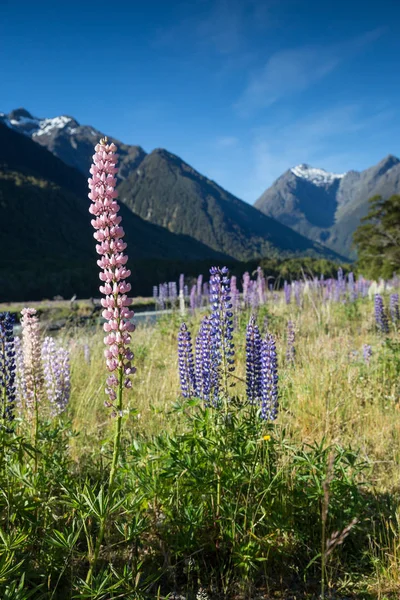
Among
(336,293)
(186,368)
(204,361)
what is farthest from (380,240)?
(204,361)

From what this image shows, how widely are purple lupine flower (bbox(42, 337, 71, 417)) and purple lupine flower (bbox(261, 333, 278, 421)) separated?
2223 mm

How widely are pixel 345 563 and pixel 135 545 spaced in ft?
4.28

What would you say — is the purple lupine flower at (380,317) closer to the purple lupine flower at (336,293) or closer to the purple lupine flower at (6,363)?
the purple lupine flower at (336,293)

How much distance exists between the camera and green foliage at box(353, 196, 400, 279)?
15891mm

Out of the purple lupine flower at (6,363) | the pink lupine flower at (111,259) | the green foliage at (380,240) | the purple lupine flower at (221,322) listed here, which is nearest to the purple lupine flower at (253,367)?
the purple lupine flower at (221,322)

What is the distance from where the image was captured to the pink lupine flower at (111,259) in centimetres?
198

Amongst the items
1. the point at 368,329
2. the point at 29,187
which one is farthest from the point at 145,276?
the point at 29,187

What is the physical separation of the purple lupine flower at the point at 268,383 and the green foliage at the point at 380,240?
46.3 ft

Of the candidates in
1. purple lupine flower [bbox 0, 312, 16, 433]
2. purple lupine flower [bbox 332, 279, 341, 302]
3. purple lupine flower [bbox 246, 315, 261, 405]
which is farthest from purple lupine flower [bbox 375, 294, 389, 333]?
purple lupine flower [bbox 0, 312, 16, 433]

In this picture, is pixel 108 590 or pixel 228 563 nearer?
pixel 108 590

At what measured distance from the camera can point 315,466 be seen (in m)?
2.66

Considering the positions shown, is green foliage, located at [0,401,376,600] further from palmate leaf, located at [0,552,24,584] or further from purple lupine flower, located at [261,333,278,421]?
purple lupine flower, located at [261,333,278,421]

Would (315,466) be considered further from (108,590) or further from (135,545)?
(108,590)

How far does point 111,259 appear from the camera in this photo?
2.00 metres
